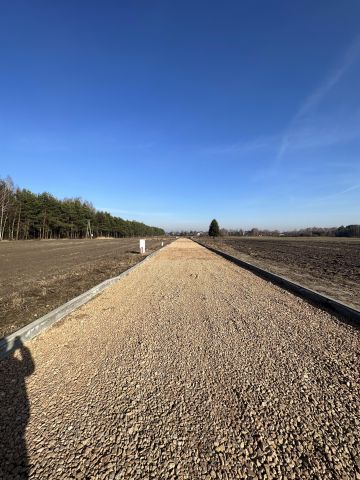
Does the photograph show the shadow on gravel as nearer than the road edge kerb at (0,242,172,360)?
Yes

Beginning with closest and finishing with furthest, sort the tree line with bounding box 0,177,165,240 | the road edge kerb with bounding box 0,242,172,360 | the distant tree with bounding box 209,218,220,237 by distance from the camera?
1. the road edge kerb with bounding box 0,242,172,360
2. the tree line with bounding box 0,177,165,240
3. the distant tree with bounding box 209,218,220,237

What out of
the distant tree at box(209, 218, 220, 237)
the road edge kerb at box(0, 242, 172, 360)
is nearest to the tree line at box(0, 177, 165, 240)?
the distant tree at box(209, 218, 220, 237)

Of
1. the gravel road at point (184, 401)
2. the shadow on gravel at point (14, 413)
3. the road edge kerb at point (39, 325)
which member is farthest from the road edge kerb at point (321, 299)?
the road edge kerb at point (39, 325)

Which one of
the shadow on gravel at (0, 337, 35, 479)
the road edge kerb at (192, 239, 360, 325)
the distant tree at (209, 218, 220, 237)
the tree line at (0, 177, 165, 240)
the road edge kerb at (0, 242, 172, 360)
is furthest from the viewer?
the distant tree at (209, 218, 220, 237)

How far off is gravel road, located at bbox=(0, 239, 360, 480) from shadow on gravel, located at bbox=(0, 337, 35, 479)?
1 cm

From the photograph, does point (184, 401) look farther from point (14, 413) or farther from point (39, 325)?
point (39, 325)

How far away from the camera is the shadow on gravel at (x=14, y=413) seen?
6.52 ft

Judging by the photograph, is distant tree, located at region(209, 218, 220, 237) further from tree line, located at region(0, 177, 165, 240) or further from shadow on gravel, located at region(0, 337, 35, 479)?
shadow on gravel, located at region(0, 337, 35, 479)

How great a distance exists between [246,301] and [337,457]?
4.80 metres

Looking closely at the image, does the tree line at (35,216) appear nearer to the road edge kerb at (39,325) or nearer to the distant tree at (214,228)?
the distant tree at (214,228)

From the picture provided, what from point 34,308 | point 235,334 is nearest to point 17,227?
point 34,308

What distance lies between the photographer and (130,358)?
3684mm

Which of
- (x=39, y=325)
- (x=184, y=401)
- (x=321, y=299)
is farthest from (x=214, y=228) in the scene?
(x=184, y=401)

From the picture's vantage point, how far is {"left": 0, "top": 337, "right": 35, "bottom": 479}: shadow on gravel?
199 cm
